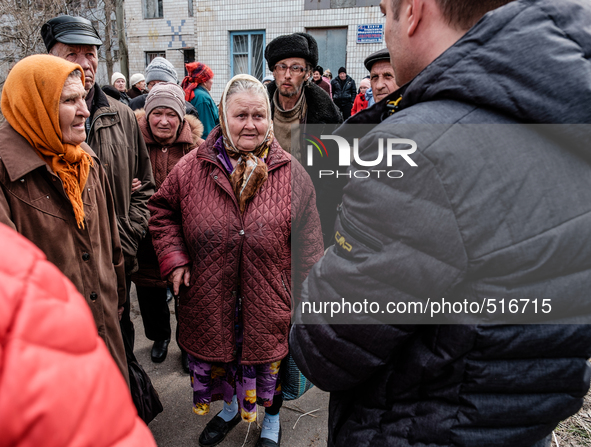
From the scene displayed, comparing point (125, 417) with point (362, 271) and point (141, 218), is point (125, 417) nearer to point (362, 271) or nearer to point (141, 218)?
point (362, 271)

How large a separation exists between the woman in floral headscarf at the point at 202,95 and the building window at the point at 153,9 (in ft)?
38.4

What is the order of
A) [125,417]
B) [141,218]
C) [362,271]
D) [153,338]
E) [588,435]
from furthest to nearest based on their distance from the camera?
[153,338] → [141,218] → [588,435] → [362,271] → [125,417]

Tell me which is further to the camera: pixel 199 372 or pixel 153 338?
pixel 153 338

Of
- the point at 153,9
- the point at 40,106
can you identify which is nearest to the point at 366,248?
the point at 40,106

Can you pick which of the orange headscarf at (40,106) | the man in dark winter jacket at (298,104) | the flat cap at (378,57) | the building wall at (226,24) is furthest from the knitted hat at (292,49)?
the building wall at (226,24)

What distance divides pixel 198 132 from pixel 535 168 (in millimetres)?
3032

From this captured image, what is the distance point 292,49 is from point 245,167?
5.79ft

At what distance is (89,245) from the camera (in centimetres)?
186

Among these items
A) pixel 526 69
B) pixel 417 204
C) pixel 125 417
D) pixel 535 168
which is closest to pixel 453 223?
pixel 417 204

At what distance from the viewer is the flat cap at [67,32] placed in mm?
2670

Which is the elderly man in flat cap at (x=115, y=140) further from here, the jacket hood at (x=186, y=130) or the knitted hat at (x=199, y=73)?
the knitted hat at (x=199, y=73)

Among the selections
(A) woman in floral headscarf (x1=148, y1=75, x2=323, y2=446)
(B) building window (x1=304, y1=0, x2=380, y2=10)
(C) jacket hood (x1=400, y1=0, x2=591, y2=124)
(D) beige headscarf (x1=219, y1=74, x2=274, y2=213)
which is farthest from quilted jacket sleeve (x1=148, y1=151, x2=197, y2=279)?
(B) building window (x1=304, y1=0, x2=380, y2=10)

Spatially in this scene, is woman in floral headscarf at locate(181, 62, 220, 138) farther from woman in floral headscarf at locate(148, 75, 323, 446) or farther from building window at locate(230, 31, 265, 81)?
building window at locate(230, 31, 265, 81)

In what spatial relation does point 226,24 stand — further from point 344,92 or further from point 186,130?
point 186,130
